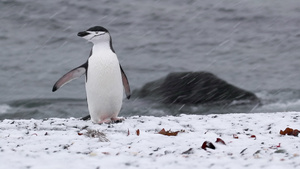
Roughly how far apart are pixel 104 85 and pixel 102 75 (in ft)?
0.43

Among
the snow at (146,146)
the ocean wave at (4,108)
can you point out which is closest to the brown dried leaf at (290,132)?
the snow at (146,146)

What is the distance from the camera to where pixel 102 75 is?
5816 mm

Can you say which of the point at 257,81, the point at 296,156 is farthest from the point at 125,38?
the point at 296,156

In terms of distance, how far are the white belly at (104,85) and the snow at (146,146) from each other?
0.34 metres

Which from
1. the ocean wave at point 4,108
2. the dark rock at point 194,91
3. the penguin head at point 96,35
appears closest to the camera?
the penguin head at point 96,35

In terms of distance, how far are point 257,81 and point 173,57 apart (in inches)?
154

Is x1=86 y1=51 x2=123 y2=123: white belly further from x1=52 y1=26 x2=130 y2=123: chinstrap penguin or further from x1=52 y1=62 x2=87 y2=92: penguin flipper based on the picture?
x1=52 y1=62 x2=87 y2=92: penguin flipper

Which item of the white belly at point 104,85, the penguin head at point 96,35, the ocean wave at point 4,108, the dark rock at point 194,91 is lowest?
the ocean wave at point 4,108

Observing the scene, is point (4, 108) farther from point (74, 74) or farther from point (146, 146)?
point (146, 146)

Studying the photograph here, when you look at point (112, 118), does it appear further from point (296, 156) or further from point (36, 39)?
point (36, 39)

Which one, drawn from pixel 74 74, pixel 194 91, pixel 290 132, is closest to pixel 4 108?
pixel 194 91

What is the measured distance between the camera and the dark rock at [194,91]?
12.3 m

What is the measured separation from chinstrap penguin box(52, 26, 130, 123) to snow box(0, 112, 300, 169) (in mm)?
346

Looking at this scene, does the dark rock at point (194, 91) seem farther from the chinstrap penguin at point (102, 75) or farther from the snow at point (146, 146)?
the snow at point (146, 146)
